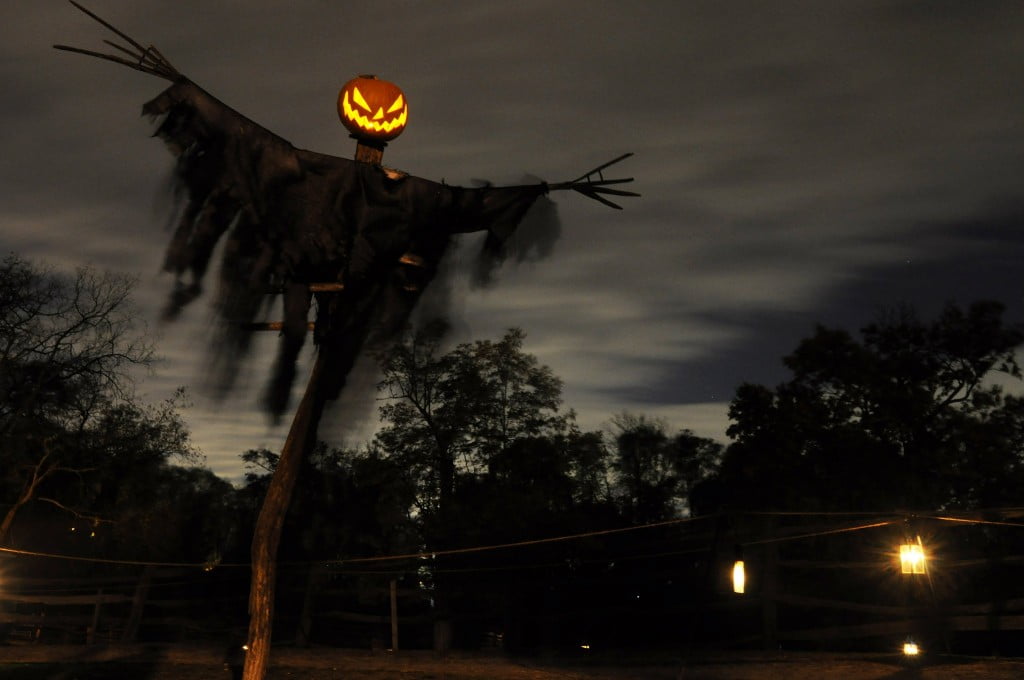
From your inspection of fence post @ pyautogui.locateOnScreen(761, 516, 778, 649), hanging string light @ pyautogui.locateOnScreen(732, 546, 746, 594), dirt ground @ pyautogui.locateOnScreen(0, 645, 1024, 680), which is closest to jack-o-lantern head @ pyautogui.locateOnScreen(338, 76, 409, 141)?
hanging string light @ pyautogui.locateOnScreen(732, 546, 746, 594)

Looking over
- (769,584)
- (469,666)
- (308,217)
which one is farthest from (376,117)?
(769,584)

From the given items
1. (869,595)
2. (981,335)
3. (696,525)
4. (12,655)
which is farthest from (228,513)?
(981,335)

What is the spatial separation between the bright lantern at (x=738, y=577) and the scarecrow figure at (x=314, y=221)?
5.09 metres

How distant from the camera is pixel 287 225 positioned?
25.8 feet

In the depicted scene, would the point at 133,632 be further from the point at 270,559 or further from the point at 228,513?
the point at 228,513

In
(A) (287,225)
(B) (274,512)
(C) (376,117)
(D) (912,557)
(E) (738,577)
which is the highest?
(C) (376,117)

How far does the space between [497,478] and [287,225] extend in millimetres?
9396

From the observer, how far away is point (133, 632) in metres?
14.1

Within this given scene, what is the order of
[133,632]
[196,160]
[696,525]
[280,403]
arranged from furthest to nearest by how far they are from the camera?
[696,525], [133,632], [280,403], [196,160]

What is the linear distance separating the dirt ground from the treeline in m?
1.62

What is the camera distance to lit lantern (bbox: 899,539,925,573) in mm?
8578

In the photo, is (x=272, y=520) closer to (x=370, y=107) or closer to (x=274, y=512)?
(x=274, y=512)

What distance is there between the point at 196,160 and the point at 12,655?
9.18 meters

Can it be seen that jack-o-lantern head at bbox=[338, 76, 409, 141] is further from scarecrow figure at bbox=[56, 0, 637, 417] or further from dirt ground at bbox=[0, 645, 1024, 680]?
dirt ground at bbox=[0, 645, 1024, 680]
